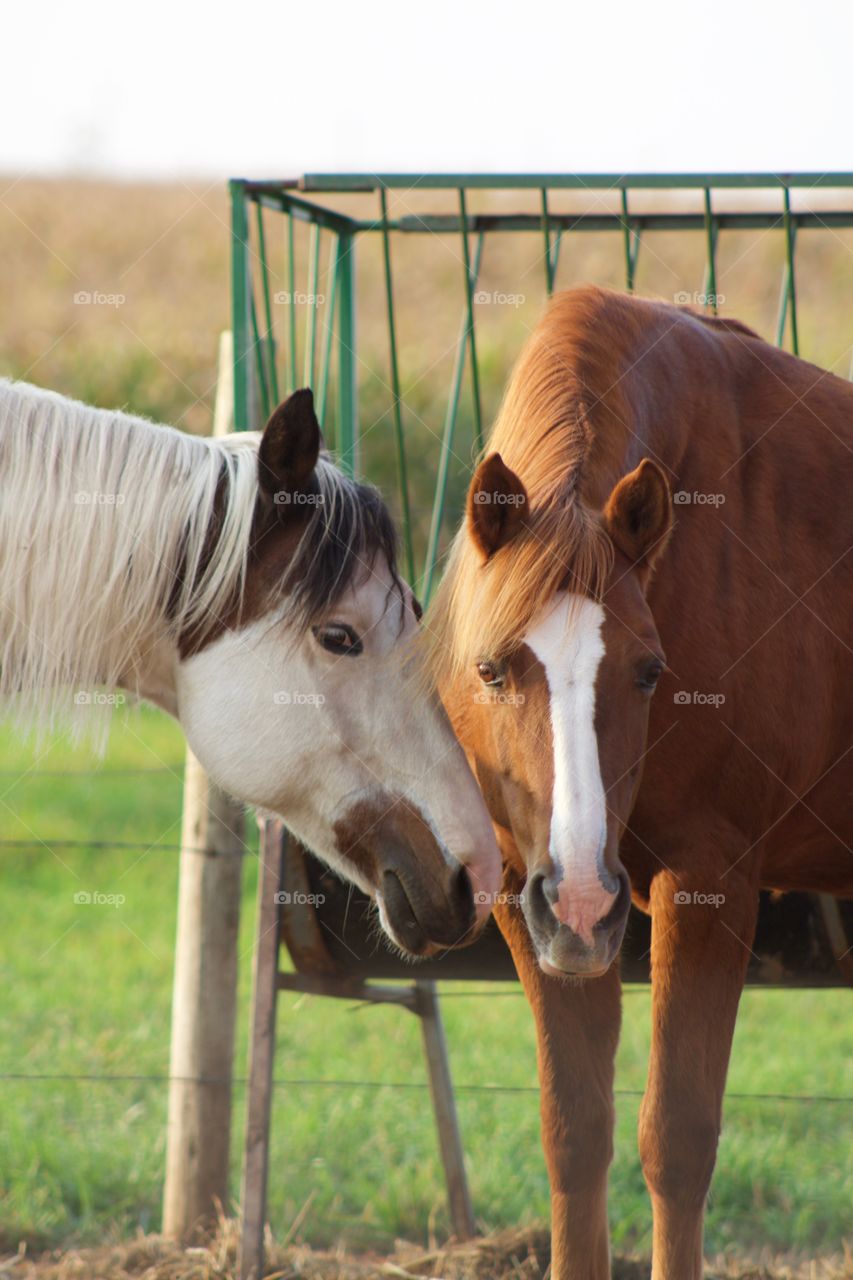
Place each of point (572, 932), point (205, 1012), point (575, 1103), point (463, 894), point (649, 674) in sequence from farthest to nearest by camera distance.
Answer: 1. point (205, 1012)
2. point (575, 1103)
3. point (463, 894)
4. point (649, 674)
5. point (572, 932)

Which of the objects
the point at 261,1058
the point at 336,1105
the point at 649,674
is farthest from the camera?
the point at 336,1105

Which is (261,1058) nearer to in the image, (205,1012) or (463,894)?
(205,1012)

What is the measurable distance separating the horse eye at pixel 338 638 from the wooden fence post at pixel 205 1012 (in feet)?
4.17

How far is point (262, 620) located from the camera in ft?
8.71

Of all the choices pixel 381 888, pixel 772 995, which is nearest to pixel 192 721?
pixel 381 888

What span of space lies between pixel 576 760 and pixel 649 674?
0.25 meters

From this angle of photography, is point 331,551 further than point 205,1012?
No

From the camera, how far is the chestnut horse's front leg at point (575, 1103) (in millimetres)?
2842

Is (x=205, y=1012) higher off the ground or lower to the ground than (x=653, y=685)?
lower

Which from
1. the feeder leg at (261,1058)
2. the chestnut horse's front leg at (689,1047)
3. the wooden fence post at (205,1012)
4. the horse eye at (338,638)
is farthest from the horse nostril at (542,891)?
the wooden fence post at (205,1012)

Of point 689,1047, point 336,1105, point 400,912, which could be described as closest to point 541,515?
point 400,912

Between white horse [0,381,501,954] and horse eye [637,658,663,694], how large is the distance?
0.41 m

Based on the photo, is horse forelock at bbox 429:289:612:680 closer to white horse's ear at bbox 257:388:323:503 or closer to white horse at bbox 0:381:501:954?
white horse at bbox 0:381:501:954

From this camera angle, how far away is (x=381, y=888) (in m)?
2.67
